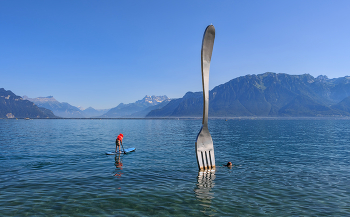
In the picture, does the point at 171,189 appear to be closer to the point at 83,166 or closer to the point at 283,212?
the point at 283,212

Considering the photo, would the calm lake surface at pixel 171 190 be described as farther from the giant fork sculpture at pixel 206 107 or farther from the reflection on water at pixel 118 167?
the giant fork sculpture at pixel 206 107

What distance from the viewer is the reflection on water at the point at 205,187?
15.2 m

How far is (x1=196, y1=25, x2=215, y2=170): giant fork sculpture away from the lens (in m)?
16.6

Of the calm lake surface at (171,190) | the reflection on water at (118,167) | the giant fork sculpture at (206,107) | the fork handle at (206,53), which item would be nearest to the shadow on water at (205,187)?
the calm lake surface at (171,190)

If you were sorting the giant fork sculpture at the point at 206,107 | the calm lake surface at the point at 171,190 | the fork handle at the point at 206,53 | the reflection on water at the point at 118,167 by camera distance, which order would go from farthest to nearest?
the reflection on water at the point at 118,167, the giant fork sculpture at the point at 206,107, the fork handle at the point at 206,53, the calm lake surface at the point at 171,190

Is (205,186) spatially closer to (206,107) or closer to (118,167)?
(206,107)

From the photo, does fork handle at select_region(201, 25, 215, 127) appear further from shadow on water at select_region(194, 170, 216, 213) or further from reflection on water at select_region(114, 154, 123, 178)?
reflection on water at select_region(114, 154, 123, 178)

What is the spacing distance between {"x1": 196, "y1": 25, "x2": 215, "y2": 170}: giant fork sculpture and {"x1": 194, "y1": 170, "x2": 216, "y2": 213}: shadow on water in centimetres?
94

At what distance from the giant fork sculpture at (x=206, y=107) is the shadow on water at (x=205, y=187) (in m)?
0.94

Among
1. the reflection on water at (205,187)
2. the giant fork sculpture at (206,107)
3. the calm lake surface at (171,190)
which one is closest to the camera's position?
the calm lake surface at (171,190)

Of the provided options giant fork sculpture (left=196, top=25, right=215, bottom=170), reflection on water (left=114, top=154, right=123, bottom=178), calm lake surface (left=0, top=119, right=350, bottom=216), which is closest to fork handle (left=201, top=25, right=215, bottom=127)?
giant fork sculpture (left=196, top=25, right=215, bottom=170)

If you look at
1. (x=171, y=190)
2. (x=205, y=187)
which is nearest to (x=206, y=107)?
(x=205, y=187)

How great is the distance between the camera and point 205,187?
1769 cm

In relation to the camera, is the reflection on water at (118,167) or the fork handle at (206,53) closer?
the fork handle at (206,53)
